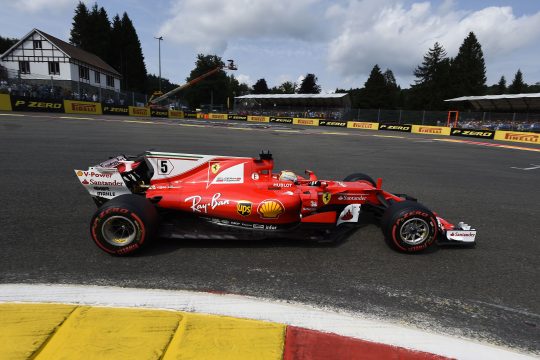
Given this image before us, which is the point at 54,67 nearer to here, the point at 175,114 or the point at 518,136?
the point at 175,114

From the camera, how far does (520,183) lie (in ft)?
30.0

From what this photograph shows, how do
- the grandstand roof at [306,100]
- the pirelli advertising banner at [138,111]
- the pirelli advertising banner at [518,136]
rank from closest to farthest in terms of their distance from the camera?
1. the pirelli advertising banner at [518,136]
2. the pirelli advertising banner at [138,111]
3. the grandstand roof at [306,100]

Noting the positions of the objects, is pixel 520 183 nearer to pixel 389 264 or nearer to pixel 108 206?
pixel 389 264

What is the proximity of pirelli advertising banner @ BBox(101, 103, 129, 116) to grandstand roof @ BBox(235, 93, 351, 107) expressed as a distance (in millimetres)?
32847

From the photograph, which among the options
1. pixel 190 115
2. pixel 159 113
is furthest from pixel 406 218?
pixel 190 115

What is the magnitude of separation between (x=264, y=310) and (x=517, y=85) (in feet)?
372

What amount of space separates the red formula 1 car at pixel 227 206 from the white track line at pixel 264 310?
845 millimetres

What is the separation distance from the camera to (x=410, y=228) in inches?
164

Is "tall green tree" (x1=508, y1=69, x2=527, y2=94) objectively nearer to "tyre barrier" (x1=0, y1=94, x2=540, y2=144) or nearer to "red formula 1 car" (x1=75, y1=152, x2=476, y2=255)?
"tyre barrier" (x1=0, y1=94, x2=540, y2=144)

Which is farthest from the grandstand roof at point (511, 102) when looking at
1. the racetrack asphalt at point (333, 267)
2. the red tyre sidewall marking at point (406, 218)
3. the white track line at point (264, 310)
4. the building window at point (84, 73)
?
the building window at point (84, 73)

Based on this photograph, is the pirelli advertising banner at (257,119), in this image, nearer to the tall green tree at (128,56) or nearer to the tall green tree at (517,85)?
the tall green tree at (128,56)

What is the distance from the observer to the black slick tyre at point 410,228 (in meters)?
4.07

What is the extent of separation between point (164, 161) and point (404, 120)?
125 feet

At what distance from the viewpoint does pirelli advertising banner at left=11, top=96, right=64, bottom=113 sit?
2642 centimetres
